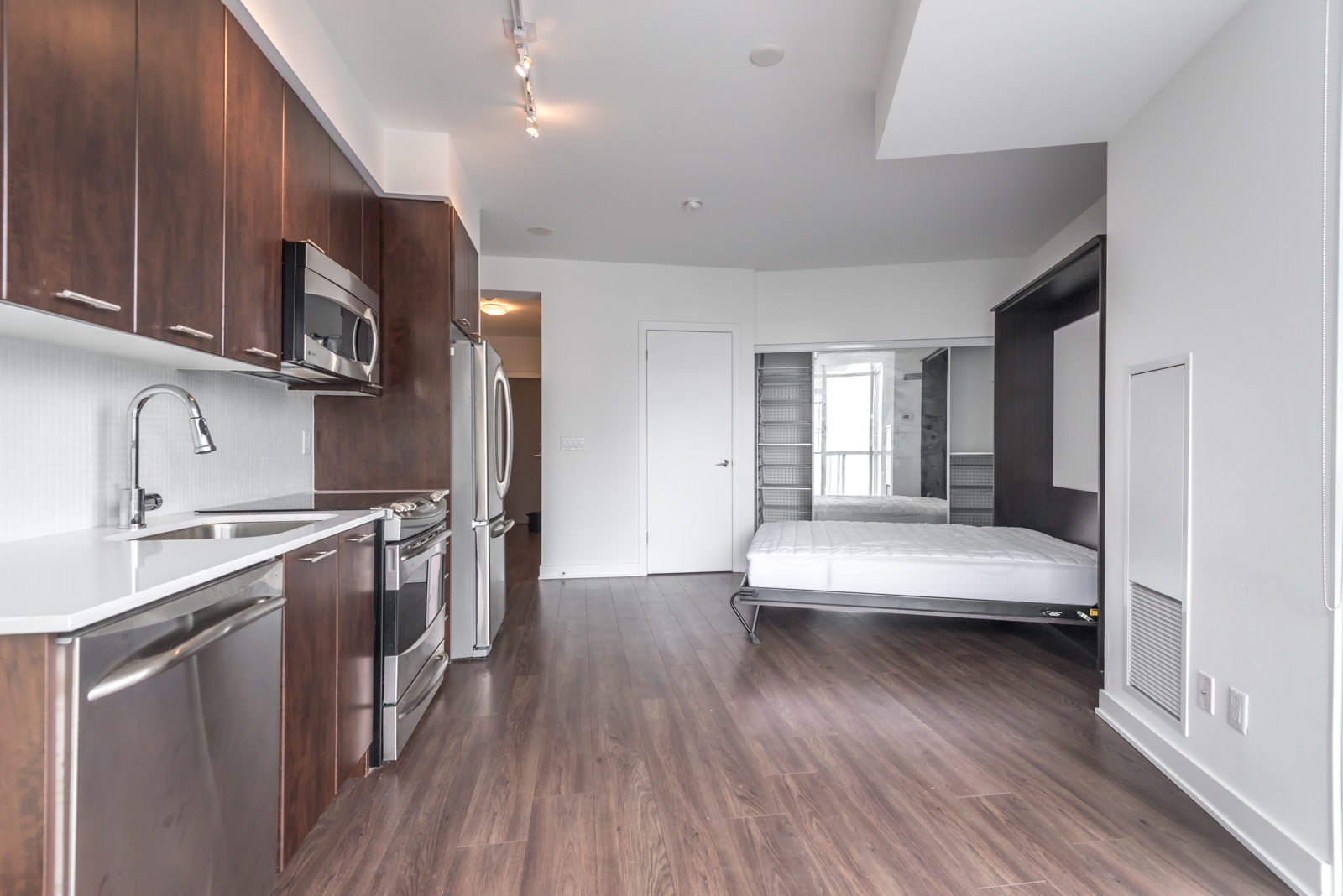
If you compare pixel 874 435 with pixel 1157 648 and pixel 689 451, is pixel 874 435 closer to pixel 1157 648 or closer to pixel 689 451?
pixel 689 451

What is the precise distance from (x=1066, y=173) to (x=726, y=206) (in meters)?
1.96

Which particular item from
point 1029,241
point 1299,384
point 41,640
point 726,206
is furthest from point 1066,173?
A: point 41,640

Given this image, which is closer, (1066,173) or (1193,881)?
(1193,881)

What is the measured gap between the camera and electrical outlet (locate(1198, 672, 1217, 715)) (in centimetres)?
192

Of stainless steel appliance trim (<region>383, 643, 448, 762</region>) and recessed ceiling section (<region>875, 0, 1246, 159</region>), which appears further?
stainless steel appliance trim (<region>383, 643, 448, 762</region>)

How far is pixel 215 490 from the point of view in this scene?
2205 mm

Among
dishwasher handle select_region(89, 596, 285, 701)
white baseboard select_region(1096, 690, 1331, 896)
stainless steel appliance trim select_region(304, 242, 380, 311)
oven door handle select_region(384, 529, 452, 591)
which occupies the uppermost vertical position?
stainless steel appliance trim select_region(304, 242, 380, 311)

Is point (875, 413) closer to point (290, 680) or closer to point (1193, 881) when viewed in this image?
point (1193, 881)

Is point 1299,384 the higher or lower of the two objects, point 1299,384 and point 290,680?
the higher

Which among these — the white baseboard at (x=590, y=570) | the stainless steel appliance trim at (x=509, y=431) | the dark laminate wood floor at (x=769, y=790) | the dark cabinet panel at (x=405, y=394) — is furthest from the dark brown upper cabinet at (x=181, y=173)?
the white baseboard at (x=590, y=570)

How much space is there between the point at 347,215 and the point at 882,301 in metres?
4.28

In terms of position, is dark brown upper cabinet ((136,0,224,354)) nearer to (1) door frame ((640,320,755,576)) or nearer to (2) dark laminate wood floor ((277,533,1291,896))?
(2) dark laminate wood floor ((277,533,1291,896))

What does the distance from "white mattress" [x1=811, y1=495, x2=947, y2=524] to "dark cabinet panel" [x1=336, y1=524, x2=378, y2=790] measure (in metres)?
4.24

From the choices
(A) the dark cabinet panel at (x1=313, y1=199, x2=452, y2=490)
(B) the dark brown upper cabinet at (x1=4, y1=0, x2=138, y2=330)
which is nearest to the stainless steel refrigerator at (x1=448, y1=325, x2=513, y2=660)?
(A) the dark cabinet panel at (x1=313, y1=199, x2=452, y2=490)
